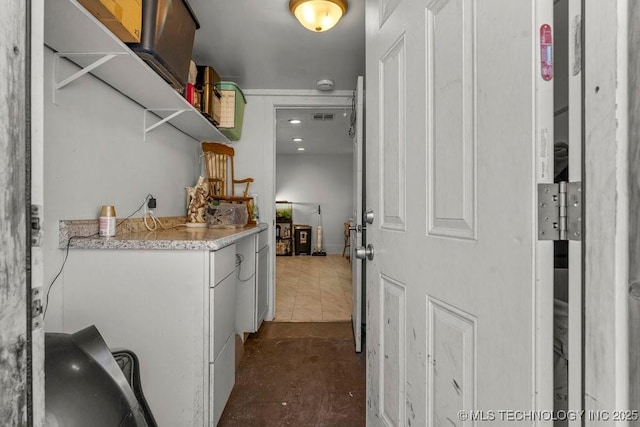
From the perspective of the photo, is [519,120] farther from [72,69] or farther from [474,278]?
[72,69]

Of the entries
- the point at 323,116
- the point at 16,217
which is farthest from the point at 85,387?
the point at 323,116

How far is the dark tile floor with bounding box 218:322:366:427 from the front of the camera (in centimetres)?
153

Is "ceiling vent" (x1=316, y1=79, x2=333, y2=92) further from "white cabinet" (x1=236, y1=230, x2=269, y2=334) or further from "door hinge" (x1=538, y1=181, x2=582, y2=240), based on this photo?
"door hinge" (x1=538, y1=181, x2=582, y2=240)

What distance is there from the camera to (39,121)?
1.46 feet

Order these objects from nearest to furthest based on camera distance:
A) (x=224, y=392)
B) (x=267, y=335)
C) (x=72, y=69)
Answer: (x=72, y=69) < (x=224, y=392) < (x=267, y=335)

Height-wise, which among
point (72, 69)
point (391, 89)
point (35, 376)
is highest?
point (72, 69)

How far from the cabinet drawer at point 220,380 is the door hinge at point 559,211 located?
1256mm

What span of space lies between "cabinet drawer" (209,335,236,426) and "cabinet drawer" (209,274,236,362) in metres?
0.05

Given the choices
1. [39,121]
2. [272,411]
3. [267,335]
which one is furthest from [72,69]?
[267,335]

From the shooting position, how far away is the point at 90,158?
54.0 inches

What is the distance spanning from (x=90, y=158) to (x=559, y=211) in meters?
1.68

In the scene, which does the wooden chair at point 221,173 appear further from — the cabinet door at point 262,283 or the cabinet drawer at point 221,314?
the cabinet drawer at point 221,314

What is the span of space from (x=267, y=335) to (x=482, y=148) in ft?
7.73

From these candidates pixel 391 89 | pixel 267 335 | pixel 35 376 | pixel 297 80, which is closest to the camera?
pixel 35 376
